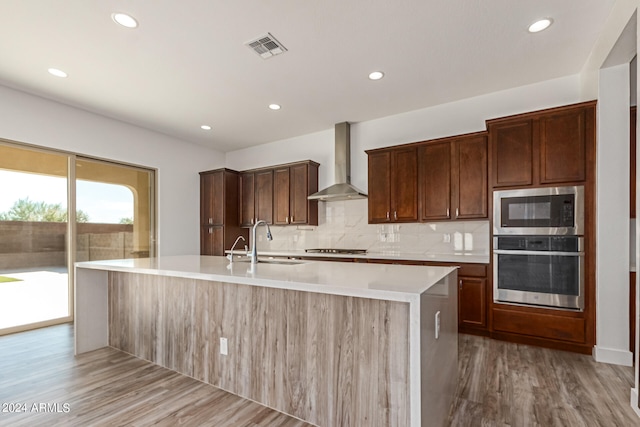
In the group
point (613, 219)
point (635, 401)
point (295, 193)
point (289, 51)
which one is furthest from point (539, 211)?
point (295, 193)

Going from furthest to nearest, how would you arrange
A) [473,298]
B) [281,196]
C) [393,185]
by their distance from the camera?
Answer: [281,196] < [393,185] < [473,298]

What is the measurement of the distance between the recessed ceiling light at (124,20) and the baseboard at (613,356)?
4.79 metres

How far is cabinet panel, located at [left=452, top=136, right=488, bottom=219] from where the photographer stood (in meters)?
3.56

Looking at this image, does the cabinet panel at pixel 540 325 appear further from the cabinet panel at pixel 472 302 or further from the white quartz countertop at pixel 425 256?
the white quartz countertop at pixel 425 256

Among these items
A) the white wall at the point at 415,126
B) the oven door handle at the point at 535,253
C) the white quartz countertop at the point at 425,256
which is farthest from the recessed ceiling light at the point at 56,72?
the oven door handle at the point at 535,253

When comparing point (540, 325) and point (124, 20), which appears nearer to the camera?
point (124, 20)

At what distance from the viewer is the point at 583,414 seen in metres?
1.97

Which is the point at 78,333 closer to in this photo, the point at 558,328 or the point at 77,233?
the point at 77,233

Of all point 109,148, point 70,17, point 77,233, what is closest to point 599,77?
point 70,17

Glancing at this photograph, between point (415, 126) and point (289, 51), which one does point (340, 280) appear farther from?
point (415, 126)

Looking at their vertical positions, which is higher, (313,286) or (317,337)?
(313,286)

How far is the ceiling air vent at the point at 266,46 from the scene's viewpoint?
264 centimetres

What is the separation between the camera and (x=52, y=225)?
4047 millimetres

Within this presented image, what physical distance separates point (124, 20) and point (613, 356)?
194 inches
